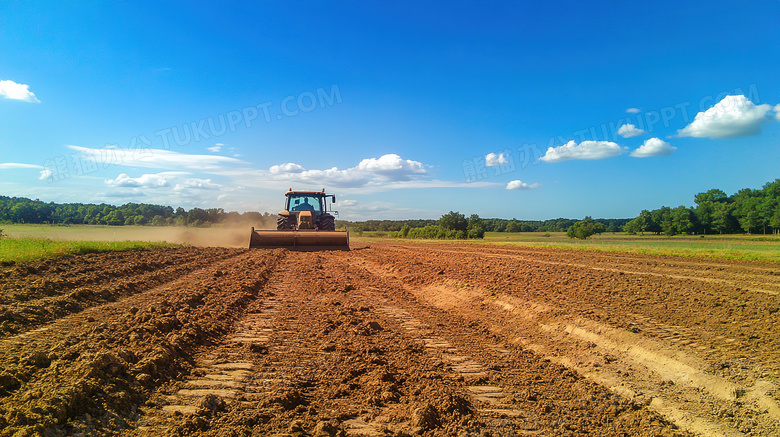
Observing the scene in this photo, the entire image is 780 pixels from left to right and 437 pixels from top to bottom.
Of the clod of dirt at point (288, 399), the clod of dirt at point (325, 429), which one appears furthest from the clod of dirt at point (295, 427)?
the clod of dirt at point (288, 399)

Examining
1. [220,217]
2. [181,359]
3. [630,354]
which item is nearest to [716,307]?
[630,354]

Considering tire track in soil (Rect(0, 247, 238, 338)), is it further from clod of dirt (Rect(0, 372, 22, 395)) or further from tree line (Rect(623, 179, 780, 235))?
tree line (Rect(623, 179, 780, 235))

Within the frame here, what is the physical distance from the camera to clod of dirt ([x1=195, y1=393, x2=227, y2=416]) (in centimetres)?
358

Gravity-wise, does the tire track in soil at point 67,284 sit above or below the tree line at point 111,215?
below

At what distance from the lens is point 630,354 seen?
565cm

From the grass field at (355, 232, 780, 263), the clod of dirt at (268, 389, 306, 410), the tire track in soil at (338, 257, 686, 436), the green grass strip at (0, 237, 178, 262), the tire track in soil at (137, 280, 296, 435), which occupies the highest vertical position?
the green grass strip at (0, 237, 178, 262)

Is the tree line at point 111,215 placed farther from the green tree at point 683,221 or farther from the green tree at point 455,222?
the green tree at point 683,221

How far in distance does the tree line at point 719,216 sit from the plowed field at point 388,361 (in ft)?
276

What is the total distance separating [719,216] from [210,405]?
337 ft

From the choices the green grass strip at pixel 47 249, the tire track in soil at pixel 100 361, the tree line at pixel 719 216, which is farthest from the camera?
the tree line at pixel 719 216

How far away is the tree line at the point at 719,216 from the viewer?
71.8m

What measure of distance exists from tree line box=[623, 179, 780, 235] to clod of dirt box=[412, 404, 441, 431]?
8988 cm

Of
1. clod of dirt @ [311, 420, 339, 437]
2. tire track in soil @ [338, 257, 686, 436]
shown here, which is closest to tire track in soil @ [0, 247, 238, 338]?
clod of dirt @ [311, 420, 339, 437]

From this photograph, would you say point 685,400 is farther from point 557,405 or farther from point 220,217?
point 220,217
